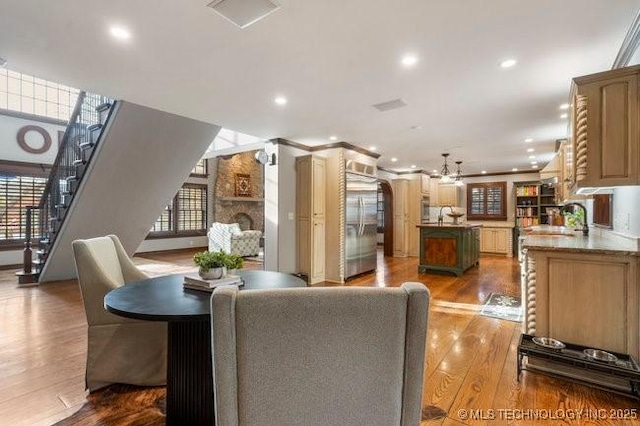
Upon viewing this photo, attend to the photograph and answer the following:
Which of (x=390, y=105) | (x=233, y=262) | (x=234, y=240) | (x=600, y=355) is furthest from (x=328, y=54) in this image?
(x=234, y=240)

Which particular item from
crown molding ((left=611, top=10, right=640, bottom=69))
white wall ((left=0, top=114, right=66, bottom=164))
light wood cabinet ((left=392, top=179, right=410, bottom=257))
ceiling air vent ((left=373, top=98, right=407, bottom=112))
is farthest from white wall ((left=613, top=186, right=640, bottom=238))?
white wall ((left=0, top=114, right=66, bottom=164))

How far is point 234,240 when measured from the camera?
Result: 8.17 m

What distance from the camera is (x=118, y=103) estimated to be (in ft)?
12.7

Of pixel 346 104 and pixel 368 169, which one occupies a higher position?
pixel 346 104

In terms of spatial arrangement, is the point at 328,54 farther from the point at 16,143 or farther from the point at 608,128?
the point at 16,143

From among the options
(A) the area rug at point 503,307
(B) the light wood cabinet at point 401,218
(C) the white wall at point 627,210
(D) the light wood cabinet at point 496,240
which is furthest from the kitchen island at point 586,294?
(D) the light wood cabinet at point 496,240

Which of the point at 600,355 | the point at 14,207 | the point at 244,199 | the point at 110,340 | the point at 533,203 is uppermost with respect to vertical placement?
the point at 244,199

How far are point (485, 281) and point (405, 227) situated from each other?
11.1ft

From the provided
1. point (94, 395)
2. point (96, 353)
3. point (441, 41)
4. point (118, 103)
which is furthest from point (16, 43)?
point (441, 41)

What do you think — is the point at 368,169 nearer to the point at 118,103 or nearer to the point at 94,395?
the point at 118,103

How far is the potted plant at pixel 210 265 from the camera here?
6.05 feet

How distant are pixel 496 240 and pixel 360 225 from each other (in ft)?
16.4

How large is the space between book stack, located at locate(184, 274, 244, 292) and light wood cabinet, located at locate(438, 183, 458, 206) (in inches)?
359

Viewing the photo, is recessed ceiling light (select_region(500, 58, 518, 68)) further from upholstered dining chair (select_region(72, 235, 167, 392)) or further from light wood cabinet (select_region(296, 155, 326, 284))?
upholstered dining chair (select_region(72, 235, 167, 392))
